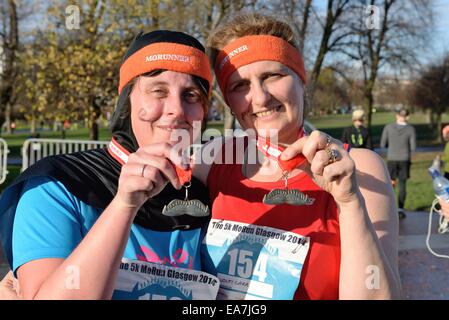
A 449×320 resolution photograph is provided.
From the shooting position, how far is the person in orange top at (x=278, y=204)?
5.50ft

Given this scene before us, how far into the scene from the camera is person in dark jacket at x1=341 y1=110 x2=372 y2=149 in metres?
10.2

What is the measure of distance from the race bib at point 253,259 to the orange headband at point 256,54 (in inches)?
22.9

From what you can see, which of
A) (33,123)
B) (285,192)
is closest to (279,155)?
(285,192)

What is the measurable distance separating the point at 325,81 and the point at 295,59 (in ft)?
84.5

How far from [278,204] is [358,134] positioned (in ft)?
29.3

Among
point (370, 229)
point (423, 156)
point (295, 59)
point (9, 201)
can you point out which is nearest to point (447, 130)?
point (295, 59)

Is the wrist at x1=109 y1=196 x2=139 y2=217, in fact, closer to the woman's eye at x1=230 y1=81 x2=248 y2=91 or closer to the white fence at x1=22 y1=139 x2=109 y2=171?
the woman's eye at x1=230 y1=81 x2=248 y2=91

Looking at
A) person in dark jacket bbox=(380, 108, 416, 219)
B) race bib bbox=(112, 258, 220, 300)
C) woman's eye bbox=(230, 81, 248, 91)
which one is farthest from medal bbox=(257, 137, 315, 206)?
person in dark jacket bbox=(380, 108, 416, 219)

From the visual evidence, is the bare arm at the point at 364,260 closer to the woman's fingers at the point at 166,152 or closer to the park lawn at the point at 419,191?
the woman's fingers at the point at 166,152

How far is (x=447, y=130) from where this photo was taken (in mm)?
4559

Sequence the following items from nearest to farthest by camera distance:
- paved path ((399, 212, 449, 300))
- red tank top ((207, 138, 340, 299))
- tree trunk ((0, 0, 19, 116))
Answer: red tank top ((207, 138, 340, 299)), paved path ((399, 212, 449, 300)), tree trunk ((0, 0, 19, 116))

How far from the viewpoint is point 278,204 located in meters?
1.75

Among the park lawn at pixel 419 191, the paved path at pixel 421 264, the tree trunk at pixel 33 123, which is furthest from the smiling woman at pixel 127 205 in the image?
the tree trunk at pixel 33 123

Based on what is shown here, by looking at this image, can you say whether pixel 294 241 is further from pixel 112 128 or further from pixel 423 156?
pixel 423 156
